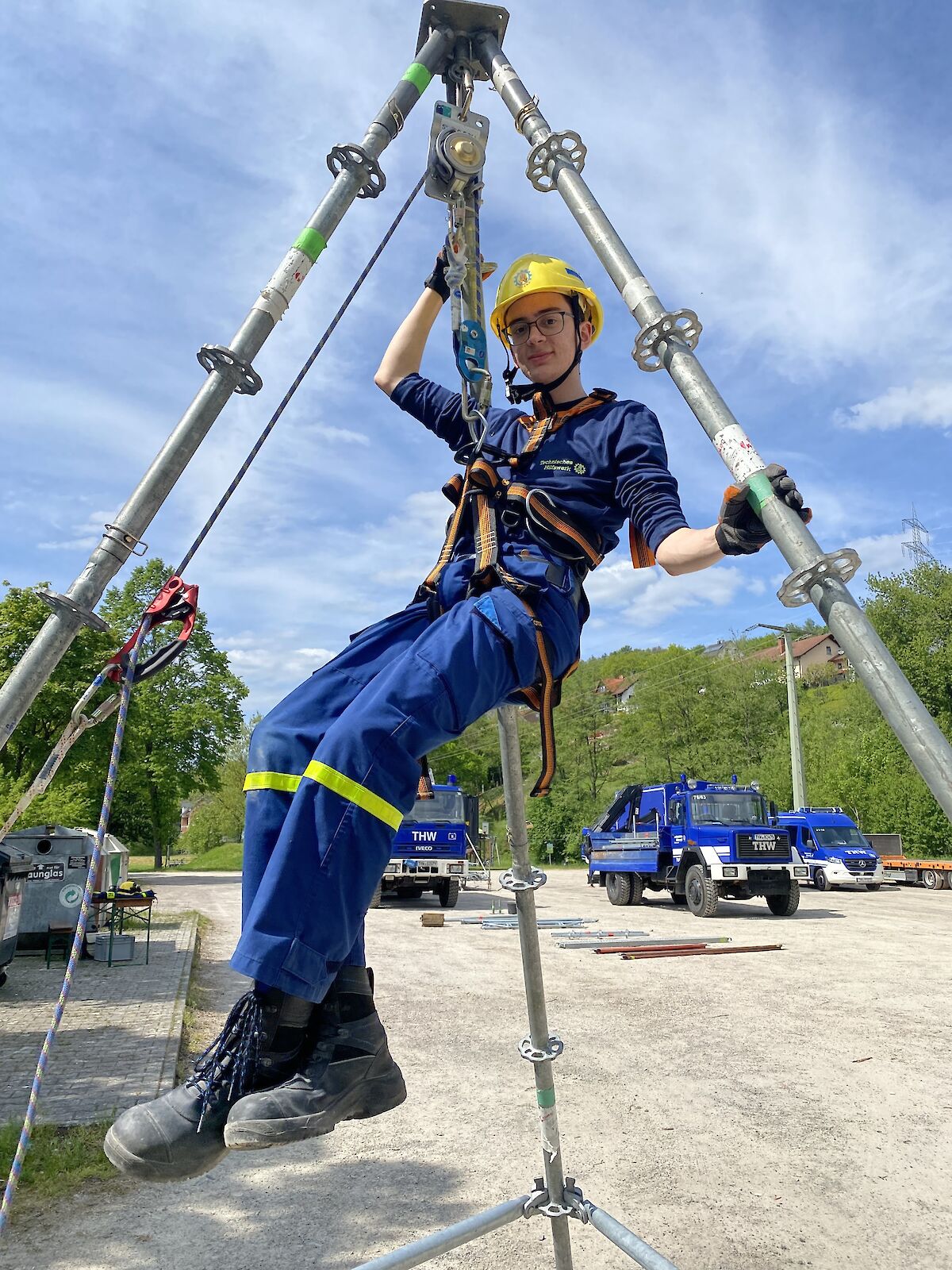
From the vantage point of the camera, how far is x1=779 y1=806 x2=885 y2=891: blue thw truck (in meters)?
23.9

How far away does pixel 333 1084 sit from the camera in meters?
1.82

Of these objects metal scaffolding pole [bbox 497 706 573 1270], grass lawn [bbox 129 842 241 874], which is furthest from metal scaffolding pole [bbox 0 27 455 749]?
grass lawn [bbox 129 842 241 874]

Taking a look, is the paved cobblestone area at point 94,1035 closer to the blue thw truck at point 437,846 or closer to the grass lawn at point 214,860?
the blue thw truck at point 437,846

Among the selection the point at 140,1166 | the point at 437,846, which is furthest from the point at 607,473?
the point at 437,846

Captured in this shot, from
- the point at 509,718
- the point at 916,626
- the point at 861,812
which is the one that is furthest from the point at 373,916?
the point at 916,626

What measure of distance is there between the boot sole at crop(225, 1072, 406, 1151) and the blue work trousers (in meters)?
0.23

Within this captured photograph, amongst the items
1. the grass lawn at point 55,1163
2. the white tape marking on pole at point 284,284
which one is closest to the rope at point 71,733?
the white tape marking on pole at point 284,284

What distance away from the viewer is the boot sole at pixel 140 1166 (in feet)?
5.72

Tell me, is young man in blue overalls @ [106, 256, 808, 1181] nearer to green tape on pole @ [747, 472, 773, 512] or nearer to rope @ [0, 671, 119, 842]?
green tape on pole @ [747, 472, 773, 512]

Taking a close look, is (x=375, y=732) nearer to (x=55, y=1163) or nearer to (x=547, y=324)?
(x=547, y=324)

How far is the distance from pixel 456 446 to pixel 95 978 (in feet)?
31.6

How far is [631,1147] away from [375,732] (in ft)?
14.0

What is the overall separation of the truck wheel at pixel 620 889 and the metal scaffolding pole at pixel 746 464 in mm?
20171

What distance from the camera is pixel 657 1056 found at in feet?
23.2
